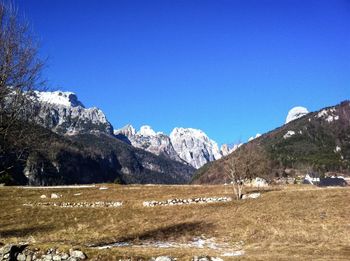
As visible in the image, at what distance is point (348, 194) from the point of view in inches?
2231

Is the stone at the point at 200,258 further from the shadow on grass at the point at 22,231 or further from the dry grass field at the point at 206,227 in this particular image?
A: the shadow on grass at the point at 22,231

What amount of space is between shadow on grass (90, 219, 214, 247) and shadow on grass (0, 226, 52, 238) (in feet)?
35.1

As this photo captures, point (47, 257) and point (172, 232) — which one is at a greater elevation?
point (172, 232)

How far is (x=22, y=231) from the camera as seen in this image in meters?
48.8

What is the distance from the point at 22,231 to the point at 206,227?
1897 centimetres

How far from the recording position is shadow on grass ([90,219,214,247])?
42.2 meters

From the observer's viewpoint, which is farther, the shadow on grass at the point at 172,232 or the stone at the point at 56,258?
the shadow on grass at the point at 172,232

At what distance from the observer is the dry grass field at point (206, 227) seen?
107 feet

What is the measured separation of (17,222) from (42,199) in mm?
19092

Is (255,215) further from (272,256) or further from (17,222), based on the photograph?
(17,222)

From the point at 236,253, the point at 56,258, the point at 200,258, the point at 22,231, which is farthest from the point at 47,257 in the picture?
the point at 22,231

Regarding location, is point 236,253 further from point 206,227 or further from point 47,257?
point 206,227

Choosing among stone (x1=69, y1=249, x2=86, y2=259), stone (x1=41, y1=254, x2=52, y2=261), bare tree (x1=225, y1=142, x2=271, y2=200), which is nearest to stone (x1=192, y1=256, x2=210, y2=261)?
stone (x1=69, y1=249, x2=86, y2=259)

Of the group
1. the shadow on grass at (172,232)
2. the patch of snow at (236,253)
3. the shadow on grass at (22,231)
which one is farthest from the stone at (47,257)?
the shadow on grass at (22,231)
